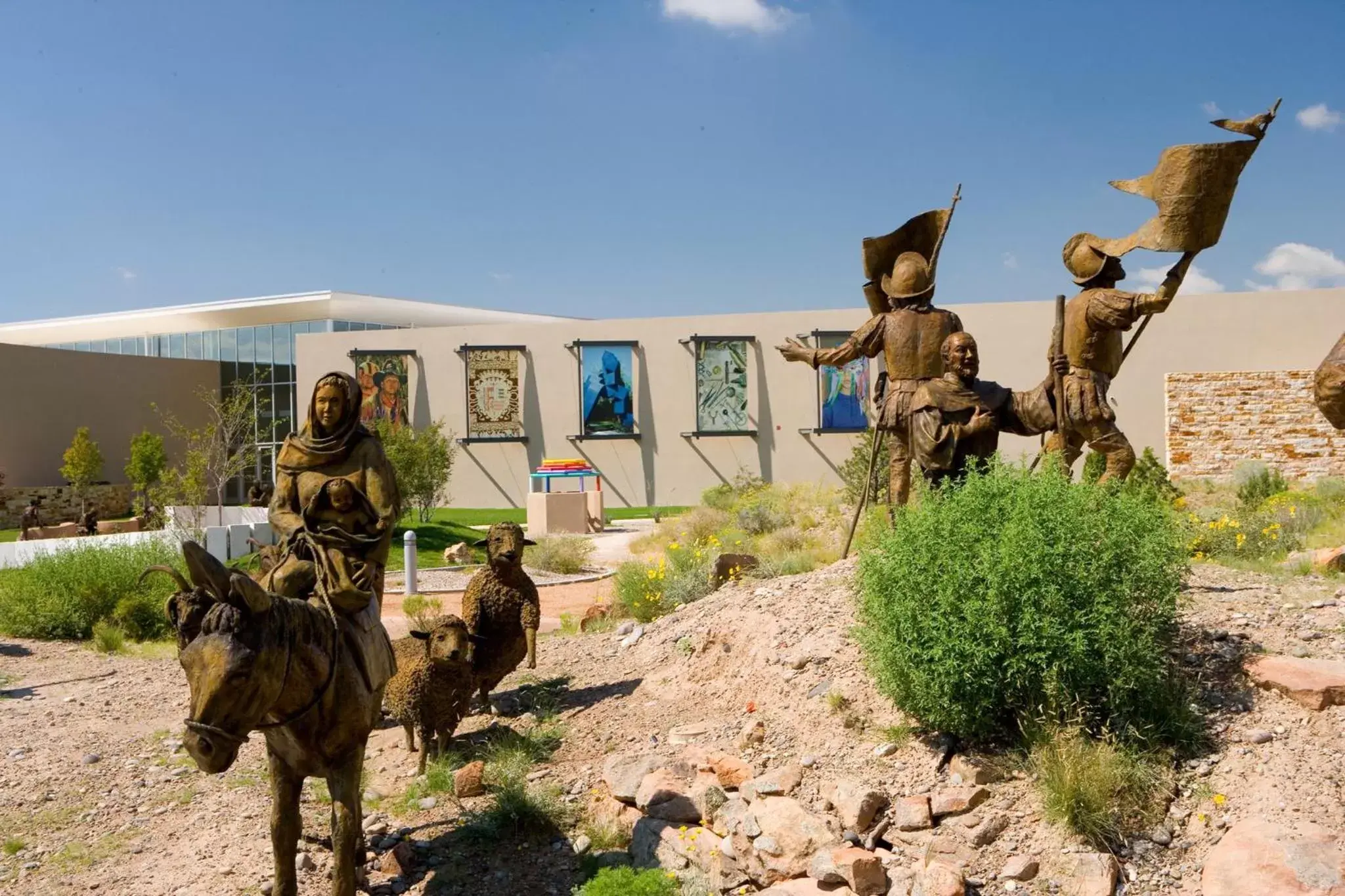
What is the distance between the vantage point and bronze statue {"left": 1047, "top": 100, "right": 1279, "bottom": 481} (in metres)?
6.41

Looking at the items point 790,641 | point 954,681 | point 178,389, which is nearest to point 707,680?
point 790,641

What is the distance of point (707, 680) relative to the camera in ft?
23.9

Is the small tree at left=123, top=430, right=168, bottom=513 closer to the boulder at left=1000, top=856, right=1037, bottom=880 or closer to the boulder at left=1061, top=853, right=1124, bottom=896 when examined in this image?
the boulder at left=1000, top=856, right=1037, bottom=880

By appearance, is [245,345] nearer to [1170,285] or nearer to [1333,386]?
[1170,285]

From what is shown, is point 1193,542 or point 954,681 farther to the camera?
point 1193,542

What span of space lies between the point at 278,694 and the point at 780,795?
9.07 ft

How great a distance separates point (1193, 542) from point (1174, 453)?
57.2ft

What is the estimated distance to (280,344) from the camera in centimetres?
3522

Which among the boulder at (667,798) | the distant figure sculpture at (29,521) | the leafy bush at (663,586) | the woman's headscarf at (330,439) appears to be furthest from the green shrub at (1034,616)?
the distant figure sculpture at (29,521)

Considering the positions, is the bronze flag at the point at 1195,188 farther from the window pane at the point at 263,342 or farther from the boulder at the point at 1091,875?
the window pane at the point at 263,342

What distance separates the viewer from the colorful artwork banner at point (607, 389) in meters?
29.6

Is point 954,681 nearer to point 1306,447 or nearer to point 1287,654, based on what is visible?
point 1287,654

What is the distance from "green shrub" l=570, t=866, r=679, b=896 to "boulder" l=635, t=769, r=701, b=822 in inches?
20.2

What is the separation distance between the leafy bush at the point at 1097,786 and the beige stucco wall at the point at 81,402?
3096 cm
